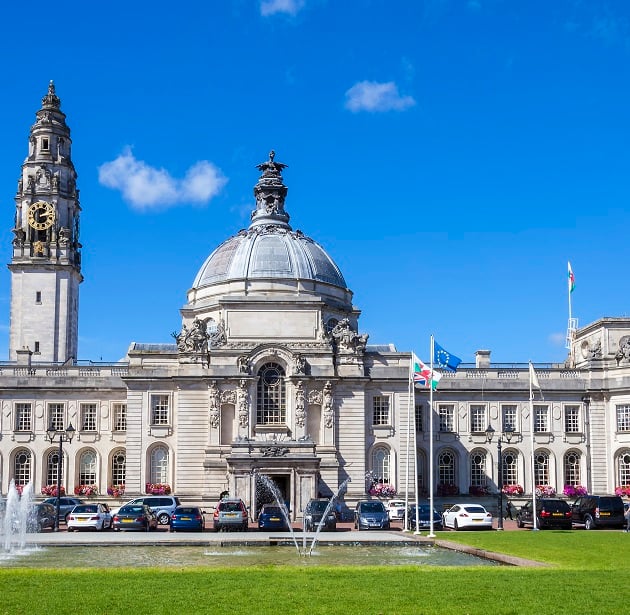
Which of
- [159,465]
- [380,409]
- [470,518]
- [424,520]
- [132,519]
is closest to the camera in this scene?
[132,519]

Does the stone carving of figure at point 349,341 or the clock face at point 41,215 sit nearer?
the stone carving of figure at point 349,341

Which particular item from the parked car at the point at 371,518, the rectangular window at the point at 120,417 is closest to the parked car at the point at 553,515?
the parked car at the point at 371,518

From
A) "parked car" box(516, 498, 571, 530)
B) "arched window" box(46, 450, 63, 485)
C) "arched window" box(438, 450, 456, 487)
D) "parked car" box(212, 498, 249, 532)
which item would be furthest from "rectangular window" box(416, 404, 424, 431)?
"parked car" box(212, 498, 249, 532)

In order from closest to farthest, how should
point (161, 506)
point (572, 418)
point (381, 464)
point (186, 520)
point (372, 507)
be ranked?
point (186, 520)
point (372, 507)
point (161, 506)
point (381, 464)
point (572, 418)

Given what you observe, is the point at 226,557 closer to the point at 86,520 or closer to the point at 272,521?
the point at 272,521

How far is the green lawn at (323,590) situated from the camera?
20859 mm

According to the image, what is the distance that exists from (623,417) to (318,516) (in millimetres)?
33007

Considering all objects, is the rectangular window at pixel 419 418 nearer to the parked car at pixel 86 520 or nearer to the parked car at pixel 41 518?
the parked car at pixel 41 518

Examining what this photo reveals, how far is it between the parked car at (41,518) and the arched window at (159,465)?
18388mm

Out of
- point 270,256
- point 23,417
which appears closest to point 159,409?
point 23,417

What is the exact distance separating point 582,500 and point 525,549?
20.9 meters

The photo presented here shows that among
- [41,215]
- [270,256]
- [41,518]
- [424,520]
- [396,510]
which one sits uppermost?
[41,215]

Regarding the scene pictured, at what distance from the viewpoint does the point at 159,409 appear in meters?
73.6

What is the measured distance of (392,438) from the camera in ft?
243
